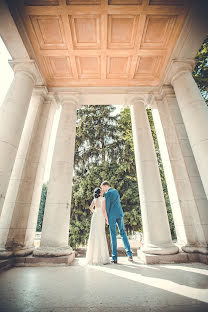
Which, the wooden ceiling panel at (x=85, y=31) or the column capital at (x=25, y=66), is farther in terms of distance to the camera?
the column capital at (x=25, y=66)

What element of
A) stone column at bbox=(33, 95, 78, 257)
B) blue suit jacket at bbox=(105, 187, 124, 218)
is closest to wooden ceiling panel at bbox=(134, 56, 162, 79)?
stone column at bbox=(33, 95, 78, 257)

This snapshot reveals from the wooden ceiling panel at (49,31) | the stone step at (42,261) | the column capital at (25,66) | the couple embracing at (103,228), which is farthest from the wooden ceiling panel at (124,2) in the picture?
the stone step at (42,261)

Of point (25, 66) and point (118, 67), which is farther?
point (118, 67)

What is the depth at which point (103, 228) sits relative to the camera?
8.59m

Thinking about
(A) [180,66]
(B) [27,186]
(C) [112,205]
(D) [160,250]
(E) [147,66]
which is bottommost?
(D) [160,250]

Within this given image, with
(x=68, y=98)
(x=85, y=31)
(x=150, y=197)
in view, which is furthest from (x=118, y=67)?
→ (x=150, y=197)

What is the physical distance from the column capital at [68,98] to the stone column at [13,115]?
283 centimetres

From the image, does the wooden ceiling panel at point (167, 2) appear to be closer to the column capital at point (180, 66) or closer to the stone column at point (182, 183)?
the column capital at point (180, 66)

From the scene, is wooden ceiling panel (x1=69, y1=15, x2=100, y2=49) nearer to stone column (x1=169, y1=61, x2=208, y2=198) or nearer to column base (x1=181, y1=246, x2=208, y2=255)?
stone column (x1=169, y1=61, x2=208, y2=198)

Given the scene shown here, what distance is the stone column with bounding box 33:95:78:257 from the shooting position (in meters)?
8.02

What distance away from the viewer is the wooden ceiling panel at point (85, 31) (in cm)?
941

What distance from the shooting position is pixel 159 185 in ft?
31.6

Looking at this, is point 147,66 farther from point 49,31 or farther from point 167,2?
point 49,31

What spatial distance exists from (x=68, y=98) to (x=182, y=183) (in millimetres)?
10656
